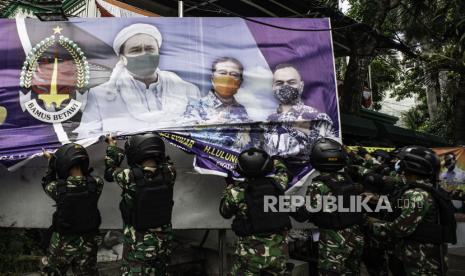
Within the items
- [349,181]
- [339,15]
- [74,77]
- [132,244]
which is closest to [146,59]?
[74,77]

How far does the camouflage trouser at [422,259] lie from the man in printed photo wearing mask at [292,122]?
1.52 m

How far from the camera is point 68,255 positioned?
402cm

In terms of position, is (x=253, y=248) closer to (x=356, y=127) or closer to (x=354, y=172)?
(x=354, y=172)

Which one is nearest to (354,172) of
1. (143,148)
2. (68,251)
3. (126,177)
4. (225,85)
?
(225,85)

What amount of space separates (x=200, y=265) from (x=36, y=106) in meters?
2.98

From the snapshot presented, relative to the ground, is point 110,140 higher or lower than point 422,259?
higher

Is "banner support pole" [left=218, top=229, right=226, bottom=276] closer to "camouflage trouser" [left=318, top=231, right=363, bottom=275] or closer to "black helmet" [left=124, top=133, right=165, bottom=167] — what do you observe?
"camouflage trouser" [left=318, top=231, right=363, bottom=275]

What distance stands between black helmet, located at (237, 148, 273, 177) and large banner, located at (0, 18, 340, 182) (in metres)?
0.64

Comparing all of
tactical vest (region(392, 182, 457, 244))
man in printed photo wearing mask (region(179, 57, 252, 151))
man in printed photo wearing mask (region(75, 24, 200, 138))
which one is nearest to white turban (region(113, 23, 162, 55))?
man in printed photo wearing mask (region(75, 24, 200, 138))

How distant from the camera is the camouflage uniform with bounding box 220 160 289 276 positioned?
378 centimetres

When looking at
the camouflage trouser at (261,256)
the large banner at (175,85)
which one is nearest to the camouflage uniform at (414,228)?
the camouflage trouser at (261,256)

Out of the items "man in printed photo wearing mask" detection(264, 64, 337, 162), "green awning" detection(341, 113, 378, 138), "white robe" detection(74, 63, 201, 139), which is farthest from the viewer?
"green awning" detection(341, 113, 378, 138)

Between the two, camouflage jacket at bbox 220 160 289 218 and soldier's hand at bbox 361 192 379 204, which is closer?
camouflage jacket at bbox 220 160 289 218

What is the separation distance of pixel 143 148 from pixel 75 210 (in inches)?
35.7
